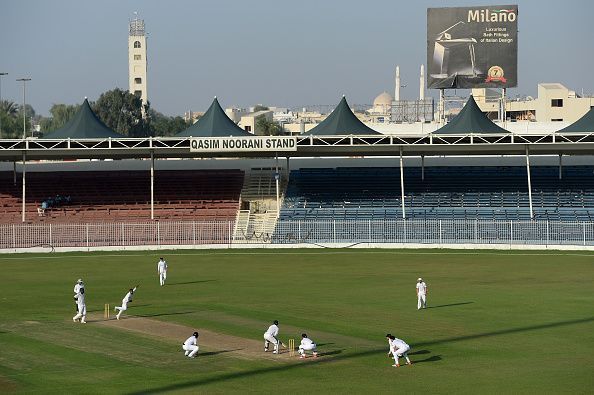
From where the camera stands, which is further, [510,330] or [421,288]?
[421,288]

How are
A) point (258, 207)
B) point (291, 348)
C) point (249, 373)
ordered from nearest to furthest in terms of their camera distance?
point (249, 373)
point (291, 348)
point (258, 207)

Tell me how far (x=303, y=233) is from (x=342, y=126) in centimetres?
915

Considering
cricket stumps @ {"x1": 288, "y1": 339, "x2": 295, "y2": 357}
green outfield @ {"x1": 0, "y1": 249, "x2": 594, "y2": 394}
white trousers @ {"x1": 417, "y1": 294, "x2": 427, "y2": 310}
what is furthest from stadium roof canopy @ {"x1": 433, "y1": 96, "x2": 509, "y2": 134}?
cricket stumps @ {"x1": 288, "y1": 339, "x2": 295, "y2": 357}

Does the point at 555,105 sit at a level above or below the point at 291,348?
above

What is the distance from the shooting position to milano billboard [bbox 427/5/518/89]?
81.8 meters

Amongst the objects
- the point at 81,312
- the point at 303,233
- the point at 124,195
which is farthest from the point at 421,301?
the point at 124,195

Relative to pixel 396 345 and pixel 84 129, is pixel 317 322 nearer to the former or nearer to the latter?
pixel 396 345

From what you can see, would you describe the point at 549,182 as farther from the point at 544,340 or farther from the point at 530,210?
the point at 544,340

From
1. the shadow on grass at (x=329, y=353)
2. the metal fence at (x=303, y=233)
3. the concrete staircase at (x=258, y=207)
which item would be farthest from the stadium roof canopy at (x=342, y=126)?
the shadow on grass at (x=329, y=353)

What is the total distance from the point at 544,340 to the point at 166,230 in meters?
40.2

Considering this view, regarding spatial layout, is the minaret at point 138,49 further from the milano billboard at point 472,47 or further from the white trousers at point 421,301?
the white trousers at point 421,301

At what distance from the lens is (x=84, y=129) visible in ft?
250

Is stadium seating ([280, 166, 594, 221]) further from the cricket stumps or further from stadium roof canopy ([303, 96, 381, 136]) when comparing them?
the cricket stumps

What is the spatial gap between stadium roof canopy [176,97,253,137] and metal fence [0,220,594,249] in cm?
748
